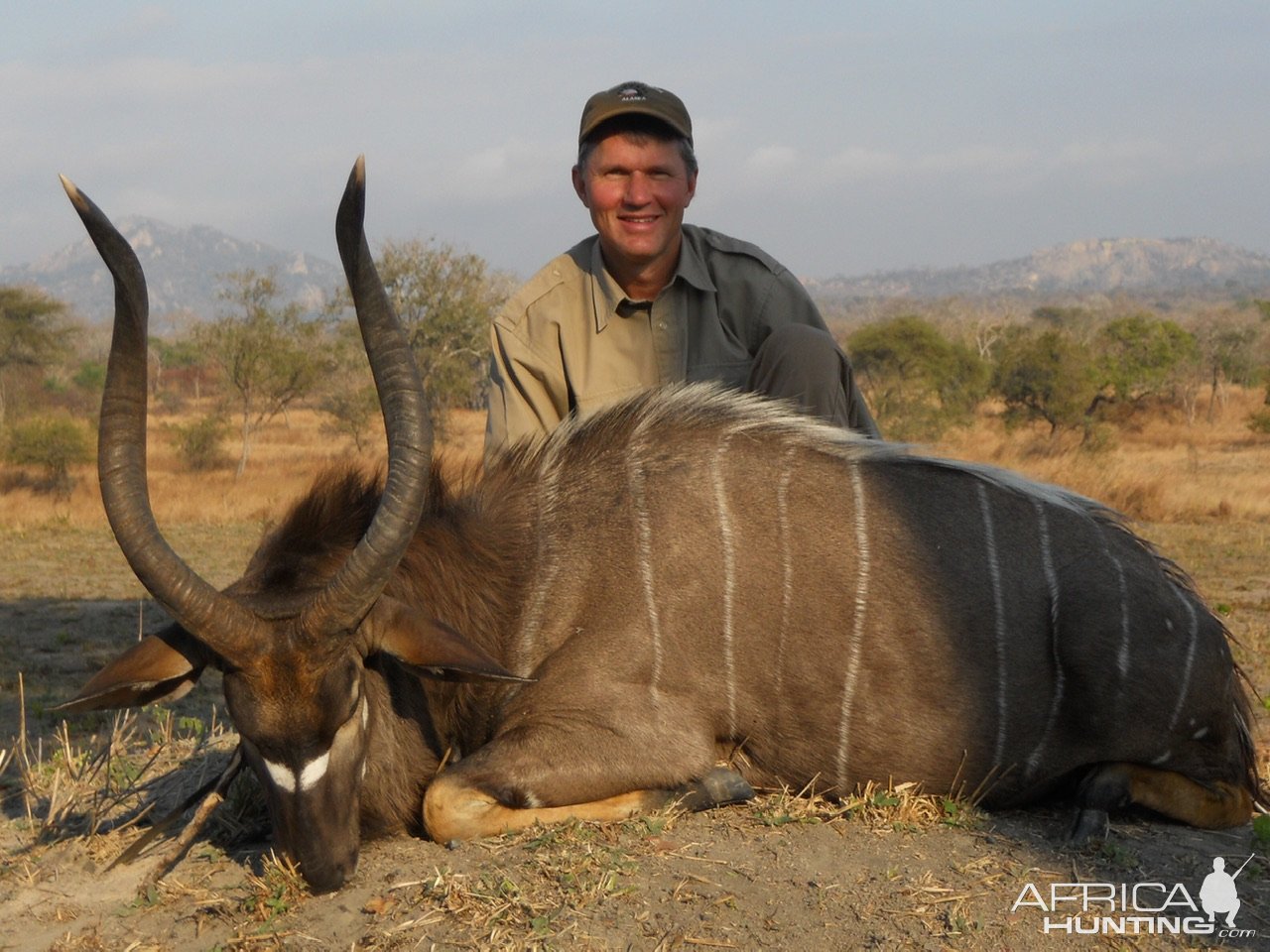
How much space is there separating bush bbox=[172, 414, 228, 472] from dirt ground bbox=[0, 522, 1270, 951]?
83.4ft

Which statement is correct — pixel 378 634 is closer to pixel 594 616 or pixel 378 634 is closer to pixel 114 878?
pixel 594 616

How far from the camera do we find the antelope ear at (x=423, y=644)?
3.57 m

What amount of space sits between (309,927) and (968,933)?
1677 mm

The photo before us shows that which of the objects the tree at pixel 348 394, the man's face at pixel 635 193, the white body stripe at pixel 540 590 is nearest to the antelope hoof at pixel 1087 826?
the white body stripe at pixel 540 590

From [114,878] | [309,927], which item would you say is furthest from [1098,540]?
[114,878]

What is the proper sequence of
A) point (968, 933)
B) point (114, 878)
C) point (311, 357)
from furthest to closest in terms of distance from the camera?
point (311, 357)
point (114, 878)
point (968, 933)

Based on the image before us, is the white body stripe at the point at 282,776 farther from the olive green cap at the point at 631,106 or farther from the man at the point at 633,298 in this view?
the olive green cap at the point at 631,106

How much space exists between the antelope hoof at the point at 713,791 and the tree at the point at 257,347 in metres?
27.6

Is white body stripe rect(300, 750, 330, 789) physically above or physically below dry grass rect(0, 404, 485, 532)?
above

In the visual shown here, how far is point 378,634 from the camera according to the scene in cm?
362

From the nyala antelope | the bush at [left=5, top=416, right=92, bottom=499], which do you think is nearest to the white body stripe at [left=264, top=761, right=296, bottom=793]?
the nyala antelope

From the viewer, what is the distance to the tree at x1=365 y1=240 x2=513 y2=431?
1161 inches

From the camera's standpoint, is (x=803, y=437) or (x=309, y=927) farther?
(x=803, y=437)

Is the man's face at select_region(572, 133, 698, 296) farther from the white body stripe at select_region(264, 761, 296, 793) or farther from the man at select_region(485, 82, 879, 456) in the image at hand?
the white body stripe at select_region(264, 761, 296, 793)
